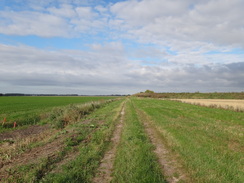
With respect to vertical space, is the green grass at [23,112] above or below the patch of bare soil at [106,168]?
below

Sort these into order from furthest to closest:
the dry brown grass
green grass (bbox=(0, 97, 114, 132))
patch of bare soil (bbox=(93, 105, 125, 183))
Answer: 1. the dry brown grass
2. green grass (bbox=(0, 97, 114, 132))
3. patch of bare soil (bbox=(93, 105, 125, 183))

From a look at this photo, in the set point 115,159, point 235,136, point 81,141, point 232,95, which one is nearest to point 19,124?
point 81,141

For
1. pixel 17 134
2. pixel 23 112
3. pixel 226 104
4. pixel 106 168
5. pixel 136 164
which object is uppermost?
pixel 226 104

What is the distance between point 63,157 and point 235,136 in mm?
9337

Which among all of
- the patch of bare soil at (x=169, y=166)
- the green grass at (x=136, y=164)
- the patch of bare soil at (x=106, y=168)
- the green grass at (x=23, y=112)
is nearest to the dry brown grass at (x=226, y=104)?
the patch of bare soil at (x=169, y=166)

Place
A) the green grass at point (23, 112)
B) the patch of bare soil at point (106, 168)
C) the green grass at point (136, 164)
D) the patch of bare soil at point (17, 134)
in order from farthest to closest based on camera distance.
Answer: the green grass at point (23, 112) < the patch of bare soil at point (17, 134) < the patch of bare soil at point (106, 168) < the green grass at point (136, 164)

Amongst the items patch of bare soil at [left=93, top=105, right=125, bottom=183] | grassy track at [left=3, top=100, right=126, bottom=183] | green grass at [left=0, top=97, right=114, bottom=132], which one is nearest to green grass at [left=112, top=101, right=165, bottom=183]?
patch of bare soil at [left=93, top=105, right=125, bottom=183]

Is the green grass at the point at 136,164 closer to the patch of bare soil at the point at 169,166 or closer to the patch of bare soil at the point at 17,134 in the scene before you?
the patch of bare soil at the point at 169,166

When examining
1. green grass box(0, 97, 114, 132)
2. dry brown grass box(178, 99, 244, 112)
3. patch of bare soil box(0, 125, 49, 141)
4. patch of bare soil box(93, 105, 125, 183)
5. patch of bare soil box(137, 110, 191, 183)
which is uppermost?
dry brown grass box(178, 99, 244, 112)

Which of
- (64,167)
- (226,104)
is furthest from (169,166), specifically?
(226,104)

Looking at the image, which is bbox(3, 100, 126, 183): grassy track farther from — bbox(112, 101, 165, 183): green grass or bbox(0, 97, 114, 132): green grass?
bbox(0, 97, 114, 132): green grass

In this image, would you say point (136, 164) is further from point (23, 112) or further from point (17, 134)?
point (23, 112)

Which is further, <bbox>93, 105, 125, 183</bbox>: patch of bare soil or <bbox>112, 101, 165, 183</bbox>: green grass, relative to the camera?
<bbox>93, 105, 125, 183</bbox>: patch of bare soil

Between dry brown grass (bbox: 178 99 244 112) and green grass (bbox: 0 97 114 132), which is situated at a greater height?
dry brown grass (bbox: 178 99 244 112)
